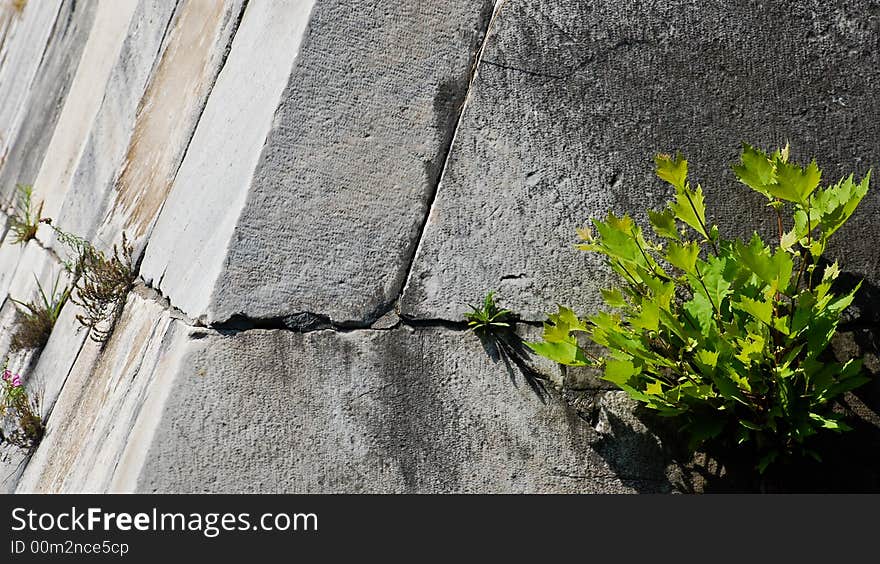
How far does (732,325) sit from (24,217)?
2900mm

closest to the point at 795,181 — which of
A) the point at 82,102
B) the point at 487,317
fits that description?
the point at 487,317

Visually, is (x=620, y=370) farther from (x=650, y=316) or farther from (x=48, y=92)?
(x=48, y=92)

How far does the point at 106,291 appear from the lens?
2764mm

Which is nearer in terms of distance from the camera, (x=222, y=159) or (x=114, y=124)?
(x=222, y=159)

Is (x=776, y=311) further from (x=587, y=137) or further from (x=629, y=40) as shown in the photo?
(x=629, y=40)

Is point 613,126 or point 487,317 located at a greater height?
point 613,126

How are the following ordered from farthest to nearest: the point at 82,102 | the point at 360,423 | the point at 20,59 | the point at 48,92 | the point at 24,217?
the point at 20,59 < the point at 48,92 < the point at 24,217 < the point at 82,102 < the point at 360,423

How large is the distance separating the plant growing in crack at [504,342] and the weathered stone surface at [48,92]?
235 centimetres

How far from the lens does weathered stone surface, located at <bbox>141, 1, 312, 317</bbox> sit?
2.20 metres

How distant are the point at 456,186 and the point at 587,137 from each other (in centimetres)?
35

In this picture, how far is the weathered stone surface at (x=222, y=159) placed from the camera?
2.20m

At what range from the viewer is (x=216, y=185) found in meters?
2.36

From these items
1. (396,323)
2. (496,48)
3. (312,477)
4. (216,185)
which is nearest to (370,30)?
(496,48)

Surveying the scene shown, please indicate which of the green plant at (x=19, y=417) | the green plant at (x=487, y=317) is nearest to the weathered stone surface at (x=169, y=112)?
the green plant at (x=19, y=417)
